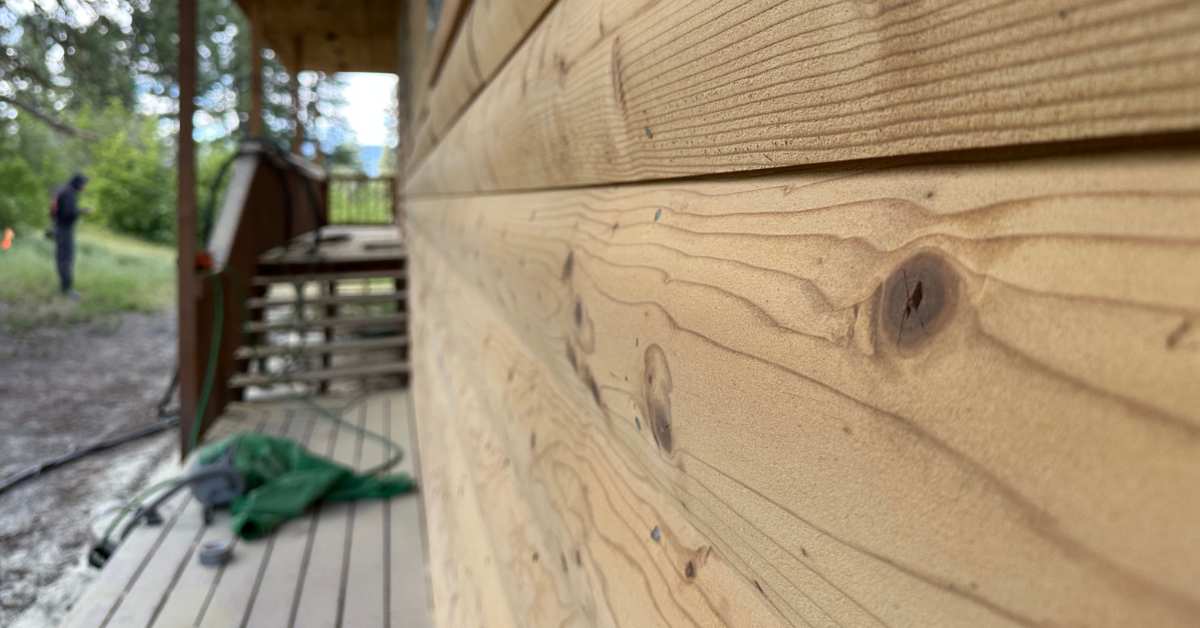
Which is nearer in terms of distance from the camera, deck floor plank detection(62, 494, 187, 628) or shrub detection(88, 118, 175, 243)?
deck floor plank detection(62, 494, 187, 628)

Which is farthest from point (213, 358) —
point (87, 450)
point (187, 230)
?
point (87, 450)

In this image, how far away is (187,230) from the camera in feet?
16.2

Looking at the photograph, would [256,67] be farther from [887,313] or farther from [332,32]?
[887,313]

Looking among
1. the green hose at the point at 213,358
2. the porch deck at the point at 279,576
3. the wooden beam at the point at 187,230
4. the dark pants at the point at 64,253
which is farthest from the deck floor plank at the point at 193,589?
the dark pants at the point at 64,253

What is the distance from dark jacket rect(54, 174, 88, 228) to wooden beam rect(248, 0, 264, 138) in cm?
502

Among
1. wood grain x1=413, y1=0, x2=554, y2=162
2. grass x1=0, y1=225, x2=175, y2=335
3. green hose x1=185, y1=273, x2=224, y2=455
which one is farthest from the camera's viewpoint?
grass x1=0, y1=225, x2=175, y2=335

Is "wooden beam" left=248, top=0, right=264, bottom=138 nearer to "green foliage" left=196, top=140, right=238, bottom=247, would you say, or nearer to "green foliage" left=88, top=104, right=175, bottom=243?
"green foliage" left=196, top=140, right=238, bottom=247

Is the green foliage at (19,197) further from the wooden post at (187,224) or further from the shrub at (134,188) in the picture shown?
the wooden post at (187,224)

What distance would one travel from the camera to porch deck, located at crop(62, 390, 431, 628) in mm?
2879

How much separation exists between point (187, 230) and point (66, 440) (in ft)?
8.26

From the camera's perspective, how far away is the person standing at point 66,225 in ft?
37.7

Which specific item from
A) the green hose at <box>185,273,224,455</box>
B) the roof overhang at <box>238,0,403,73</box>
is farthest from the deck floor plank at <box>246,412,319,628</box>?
the roof overhang at <box>238,0,403,73</box>

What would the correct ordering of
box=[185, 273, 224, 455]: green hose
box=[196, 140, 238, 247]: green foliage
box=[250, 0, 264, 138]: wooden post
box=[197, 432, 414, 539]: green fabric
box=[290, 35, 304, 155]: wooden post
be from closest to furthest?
box=[197, 432, 414, 539]: green fabric < box=[185, 273, 224, 455]: green hose < box=[250, 0, 264, 138]: wooden post < box=[290, 35, 304, 155]: wooden post < box=[196, 140, 238, 247]: green foliage

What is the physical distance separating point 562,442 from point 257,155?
6.60 m
